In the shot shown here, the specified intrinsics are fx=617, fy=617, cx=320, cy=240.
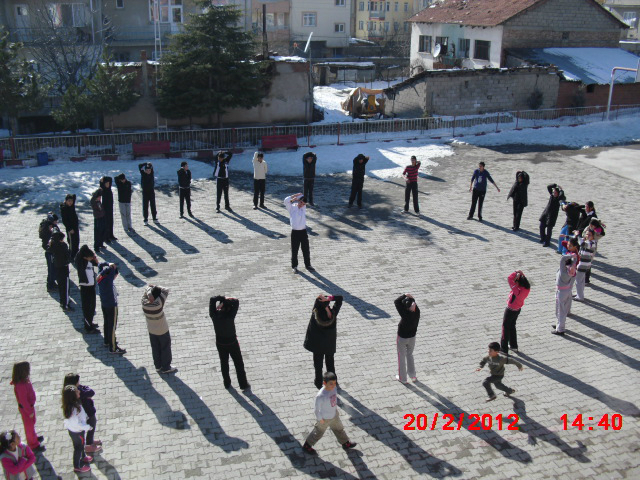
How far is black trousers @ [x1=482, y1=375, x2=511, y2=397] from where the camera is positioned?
8516 mm

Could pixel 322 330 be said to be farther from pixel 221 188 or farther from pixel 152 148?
pixel 152 148

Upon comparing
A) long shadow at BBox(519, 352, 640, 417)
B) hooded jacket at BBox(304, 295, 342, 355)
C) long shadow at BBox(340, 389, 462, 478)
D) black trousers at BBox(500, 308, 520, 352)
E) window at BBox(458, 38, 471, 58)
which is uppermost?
window at BBox(458, 38, 471, 58)

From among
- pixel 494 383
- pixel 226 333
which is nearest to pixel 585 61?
pixel 494 383

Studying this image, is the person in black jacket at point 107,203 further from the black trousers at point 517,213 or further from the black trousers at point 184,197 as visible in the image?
the black trousers at point 517,213

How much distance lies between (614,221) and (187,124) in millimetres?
17235

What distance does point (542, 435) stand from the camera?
25.7 ft

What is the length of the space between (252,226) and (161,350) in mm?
7045

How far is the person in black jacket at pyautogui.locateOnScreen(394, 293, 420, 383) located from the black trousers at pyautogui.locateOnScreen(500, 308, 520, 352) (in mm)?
1645

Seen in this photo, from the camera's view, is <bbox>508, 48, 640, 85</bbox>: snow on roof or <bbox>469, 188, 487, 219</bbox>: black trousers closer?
<bbox>469, 188, 487, 219</bbox>: black trousers

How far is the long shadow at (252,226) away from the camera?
49.5ft

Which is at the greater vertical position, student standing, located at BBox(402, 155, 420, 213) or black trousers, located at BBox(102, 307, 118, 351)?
student standing, located at BBox(402, 155, 420, 213)

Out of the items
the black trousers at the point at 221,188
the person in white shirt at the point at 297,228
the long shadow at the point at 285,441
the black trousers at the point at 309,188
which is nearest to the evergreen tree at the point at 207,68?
the black trousers at the point at 221,188

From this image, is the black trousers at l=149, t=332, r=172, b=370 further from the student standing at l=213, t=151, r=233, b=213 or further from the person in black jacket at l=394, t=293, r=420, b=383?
the student standing at l=213, t=151, r=233, b=213

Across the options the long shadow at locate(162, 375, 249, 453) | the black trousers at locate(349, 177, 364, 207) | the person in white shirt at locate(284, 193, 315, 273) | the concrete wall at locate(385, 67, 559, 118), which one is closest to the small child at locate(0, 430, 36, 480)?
the long shadow at locate(162, 375, 249, 453)
